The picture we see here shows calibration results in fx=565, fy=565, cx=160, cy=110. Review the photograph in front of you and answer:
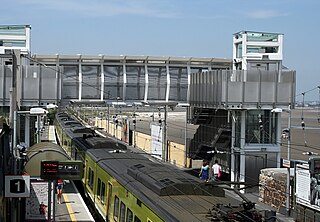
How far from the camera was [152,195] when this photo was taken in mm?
10500

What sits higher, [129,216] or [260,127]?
[260,127]

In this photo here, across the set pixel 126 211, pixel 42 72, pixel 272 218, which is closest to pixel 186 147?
pixel 42 72

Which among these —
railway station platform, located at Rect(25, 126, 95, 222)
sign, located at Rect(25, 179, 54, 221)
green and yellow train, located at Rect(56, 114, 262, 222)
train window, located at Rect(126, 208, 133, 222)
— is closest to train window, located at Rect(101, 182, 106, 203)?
green and yellow train, located at Rect(56, 114, 262, 222)

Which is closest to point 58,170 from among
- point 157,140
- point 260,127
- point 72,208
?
point 72,208

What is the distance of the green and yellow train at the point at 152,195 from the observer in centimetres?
880

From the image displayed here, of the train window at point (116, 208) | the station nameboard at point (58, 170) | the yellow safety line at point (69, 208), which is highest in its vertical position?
the station nameboard at point (58, 170)

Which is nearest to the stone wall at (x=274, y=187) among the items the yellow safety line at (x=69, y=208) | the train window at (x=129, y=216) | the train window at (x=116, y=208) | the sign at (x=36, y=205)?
the yellow safety line at (x=69, y=208)

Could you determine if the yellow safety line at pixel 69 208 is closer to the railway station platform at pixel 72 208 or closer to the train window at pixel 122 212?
the railway station platform at pixel 72 208

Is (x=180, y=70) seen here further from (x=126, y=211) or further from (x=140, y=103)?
(x=126, y=211)

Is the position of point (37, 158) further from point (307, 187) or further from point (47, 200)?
point (307, 187)

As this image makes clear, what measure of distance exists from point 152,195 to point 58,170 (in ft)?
8.36

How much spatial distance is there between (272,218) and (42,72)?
54.9 ft

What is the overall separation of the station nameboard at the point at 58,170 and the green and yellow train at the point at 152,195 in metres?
1.18

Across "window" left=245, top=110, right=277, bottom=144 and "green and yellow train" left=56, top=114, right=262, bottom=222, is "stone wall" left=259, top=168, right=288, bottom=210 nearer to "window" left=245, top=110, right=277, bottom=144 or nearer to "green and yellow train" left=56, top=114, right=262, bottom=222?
"window" left=245, top=110, right=277, bottom=144
